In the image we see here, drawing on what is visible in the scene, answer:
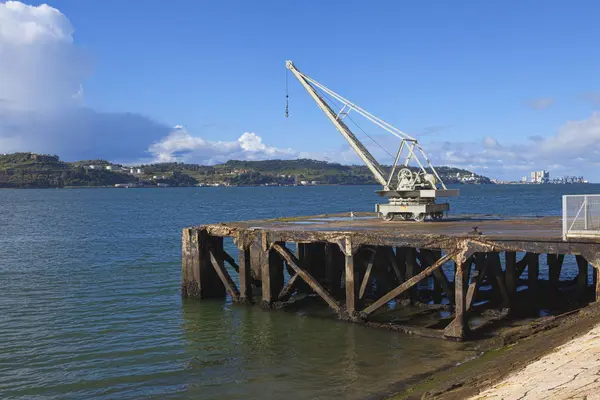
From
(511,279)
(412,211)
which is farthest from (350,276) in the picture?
(412,211)

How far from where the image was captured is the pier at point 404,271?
18141 mm

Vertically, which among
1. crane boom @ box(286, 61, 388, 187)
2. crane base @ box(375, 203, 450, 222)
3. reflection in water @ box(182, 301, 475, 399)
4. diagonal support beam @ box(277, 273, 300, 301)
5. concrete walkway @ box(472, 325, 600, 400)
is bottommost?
reflection in water @ box(182, 301, 475, 399)

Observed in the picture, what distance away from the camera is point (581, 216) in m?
17.1

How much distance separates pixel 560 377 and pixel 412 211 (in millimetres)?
18259

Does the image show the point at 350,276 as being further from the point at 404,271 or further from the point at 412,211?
the point at 412,211

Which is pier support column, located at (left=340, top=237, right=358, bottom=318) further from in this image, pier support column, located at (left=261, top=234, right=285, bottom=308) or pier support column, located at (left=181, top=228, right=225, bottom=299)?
pier support column, located at (left=181, top=228, right=225, bottom=299)

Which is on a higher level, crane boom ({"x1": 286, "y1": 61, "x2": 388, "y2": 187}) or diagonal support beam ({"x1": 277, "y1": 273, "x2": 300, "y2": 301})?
crane boom ({"x1": 286, "y1": 61, "x2": 388, "y2": 187})

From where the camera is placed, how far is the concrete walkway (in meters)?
8.77

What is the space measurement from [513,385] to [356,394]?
522cm

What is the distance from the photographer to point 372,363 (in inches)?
653

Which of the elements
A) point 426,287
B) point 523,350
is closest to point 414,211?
point 426,287

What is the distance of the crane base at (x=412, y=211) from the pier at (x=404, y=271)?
0.90m

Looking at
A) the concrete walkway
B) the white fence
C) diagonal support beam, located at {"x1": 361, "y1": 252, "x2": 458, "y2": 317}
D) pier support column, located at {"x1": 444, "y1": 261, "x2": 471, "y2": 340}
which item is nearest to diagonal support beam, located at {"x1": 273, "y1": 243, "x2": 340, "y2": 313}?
diagonal support beam, located at {"x1": 361, "y1": 252, "x2": 458, "y2": 317}

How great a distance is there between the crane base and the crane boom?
4.40m
